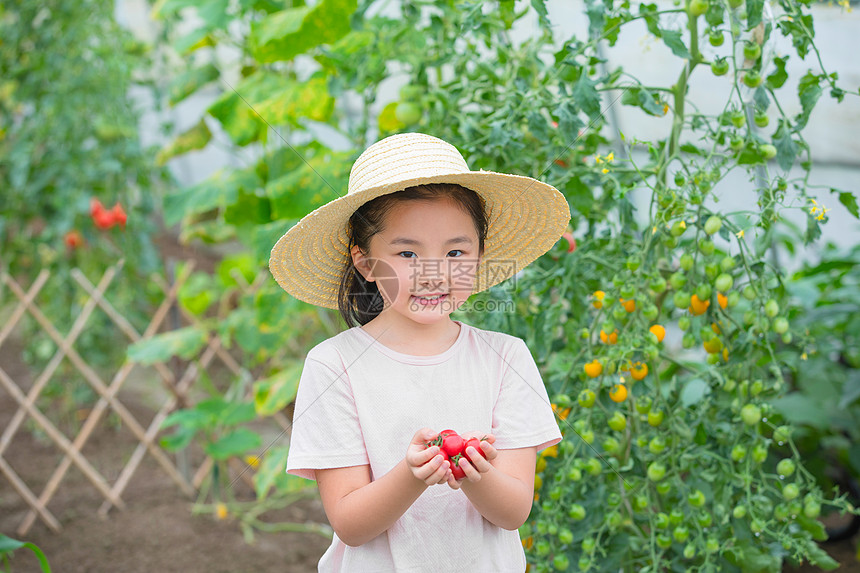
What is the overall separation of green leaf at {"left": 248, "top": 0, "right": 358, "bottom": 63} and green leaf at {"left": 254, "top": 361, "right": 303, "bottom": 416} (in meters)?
0.76

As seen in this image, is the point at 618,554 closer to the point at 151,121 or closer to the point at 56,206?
the point at 56,206

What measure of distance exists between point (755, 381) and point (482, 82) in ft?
2.39

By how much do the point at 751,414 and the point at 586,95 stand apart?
58 centimetres

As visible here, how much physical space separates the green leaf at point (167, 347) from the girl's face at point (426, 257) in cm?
152

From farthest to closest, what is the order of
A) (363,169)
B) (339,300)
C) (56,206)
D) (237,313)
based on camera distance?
(56,206)
(237,313)
(339,300)
(363,169)

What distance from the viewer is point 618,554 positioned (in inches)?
54.2

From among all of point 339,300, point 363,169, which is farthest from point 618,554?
point 363,169

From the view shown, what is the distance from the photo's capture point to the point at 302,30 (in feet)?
5.54

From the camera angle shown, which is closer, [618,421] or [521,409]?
[521,409]

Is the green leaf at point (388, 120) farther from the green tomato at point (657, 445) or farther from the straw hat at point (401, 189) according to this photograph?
the green tomato at point (657, 445)

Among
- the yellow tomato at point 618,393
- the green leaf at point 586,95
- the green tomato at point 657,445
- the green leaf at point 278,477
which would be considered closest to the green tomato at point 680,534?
the green tomato at point 657,445

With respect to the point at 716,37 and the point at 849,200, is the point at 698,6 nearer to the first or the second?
the point at 716,37

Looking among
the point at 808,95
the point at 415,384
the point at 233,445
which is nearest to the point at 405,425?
the point at 415,384

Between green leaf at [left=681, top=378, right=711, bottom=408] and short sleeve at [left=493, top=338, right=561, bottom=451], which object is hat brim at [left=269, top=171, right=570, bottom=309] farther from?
green leaf at [left=681, top=378, right=711, bottom=408]
